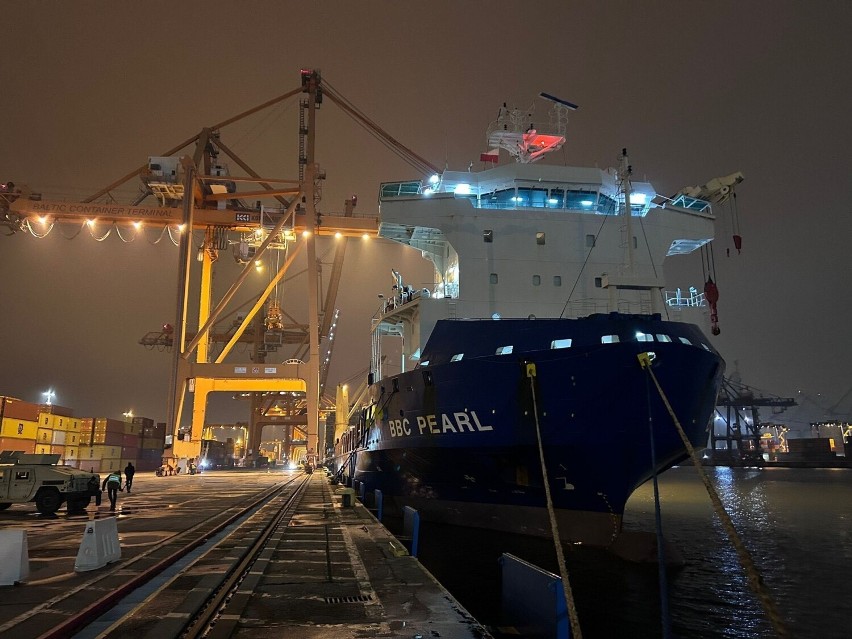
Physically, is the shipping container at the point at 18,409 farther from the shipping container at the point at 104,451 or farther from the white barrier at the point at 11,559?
the white barrier at the point at 11,559

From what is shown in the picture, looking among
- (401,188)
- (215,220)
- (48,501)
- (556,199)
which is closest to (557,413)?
(556,199)

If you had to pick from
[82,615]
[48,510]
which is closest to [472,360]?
[82,615]

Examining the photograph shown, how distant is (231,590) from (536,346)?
8.80 meters

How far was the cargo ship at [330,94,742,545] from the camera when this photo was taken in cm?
1259

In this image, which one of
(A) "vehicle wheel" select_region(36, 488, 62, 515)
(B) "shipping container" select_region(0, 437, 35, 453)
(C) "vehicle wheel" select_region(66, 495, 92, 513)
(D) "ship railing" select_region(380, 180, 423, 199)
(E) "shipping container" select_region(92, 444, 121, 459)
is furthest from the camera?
(E) "shipping container" select_region(92, 444, 121, 459)

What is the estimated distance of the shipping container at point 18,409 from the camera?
135ft

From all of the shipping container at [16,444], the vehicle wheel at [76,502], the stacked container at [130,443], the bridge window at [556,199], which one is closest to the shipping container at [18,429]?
the shipping container at [16,444]

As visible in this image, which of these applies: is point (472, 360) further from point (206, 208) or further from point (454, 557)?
point (206, 208)

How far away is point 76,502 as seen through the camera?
15750mm

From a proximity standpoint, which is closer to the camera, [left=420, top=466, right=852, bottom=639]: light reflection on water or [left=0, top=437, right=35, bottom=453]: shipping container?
[left=420, top=466, right=852, bottom=639]: light reflection on water

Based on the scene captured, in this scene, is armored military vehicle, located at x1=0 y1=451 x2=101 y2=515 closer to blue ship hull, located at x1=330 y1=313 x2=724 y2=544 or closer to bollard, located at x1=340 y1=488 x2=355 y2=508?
bollard, located at x1=340 y1=488 x2=355 y2=508

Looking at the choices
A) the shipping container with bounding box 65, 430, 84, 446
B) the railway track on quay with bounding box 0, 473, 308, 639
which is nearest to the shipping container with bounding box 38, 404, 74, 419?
the shipping container with bounding box 65, 430, 84, 446

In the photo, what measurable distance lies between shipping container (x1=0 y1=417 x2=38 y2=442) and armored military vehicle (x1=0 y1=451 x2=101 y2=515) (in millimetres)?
31823

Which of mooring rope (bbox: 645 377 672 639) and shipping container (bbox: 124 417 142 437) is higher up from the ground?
shipping container (bbox: 124 417 142 437)
